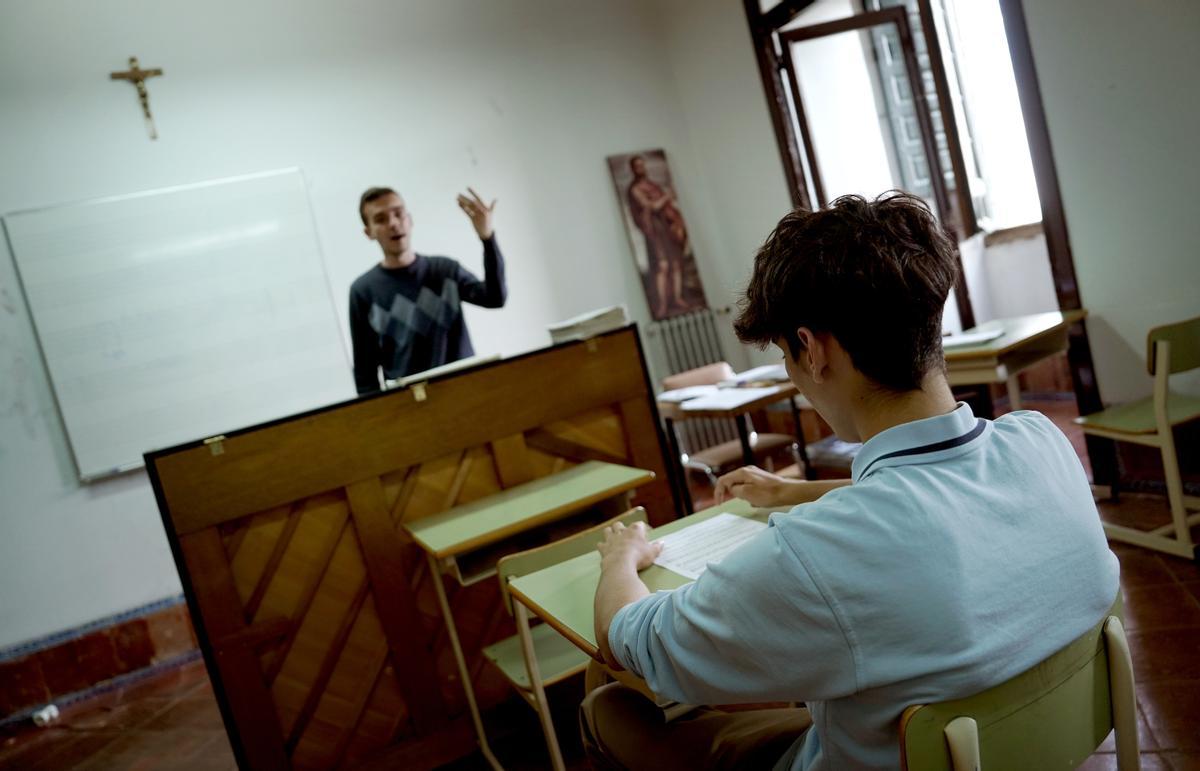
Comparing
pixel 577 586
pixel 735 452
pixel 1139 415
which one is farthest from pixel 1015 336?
pixel 577 586

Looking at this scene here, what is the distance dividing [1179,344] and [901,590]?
256 cm

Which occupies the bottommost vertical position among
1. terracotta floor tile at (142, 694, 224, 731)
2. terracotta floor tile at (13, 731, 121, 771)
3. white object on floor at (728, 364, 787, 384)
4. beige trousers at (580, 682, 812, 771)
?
terracotta floor tile at (142, 694, 224, 731)

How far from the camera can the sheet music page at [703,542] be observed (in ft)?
4.83

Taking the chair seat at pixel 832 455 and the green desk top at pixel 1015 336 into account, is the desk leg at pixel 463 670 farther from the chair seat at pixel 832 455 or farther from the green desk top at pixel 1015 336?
the chair seat at pixel 832 455

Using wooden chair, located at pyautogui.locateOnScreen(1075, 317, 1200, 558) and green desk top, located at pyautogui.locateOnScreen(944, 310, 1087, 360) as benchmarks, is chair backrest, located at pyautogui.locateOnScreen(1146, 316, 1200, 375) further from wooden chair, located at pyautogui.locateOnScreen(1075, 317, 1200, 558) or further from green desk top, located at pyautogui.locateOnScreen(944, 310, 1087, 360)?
green desk top, located at pyautogui.locateOnScreen(944, 310, 1087, 360)

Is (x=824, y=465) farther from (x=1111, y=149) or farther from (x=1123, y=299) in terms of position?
(x=1111, y=149)

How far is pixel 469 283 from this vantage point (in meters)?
4.05

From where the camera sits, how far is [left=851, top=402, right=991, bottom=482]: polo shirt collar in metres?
Result: 0.95

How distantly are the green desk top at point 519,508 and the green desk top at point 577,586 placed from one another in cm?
59

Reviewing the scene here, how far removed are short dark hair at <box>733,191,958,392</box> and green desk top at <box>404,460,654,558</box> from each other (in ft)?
4.61

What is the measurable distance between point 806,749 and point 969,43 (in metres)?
5.49

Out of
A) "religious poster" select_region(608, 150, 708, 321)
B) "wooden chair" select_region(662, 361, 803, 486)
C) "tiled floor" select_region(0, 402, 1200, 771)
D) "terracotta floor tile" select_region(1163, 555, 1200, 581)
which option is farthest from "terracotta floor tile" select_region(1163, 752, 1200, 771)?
"religious poster" select_region(608, 150, 708, 321)

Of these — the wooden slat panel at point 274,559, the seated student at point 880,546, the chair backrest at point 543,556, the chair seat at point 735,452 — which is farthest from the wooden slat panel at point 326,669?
the chair seat at point 735,452

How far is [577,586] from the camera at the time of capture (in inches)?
61.1
